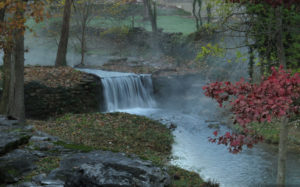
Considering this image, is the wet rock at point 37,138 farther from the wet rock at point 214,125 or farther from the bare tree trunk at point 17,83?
the wet rock at point 214,125

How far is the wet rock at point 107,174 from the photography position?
14.7 feet

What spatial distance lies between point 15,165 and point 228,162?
20.9ft

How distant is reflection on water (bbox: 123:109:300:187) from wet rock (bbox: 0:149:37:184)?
13.3 feet

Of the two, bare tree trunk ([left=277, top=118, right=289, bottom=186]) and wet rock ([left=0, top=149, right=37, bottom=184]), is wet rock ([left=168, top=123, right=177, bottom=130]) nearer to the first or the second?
bare tree trunk ([left=277, top=118, right=289, bottom=186])

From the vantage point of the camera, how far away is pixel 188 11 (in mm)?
37625

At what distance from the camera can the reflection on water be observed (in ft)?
27.3

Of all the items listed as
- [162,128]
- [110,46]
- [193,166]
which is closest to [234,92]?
[193,166]

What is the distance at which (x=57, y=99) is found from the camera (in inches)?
549

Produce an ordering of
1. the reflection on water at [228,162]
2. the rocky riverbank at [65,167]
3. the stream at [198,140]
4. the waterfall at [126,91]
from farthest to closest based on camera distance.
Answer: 1. the waterfall at [126,91]
2. the stream at [198,140]
3. the reflection on water at [228,162]
4. the rocky riverbank at [65,167]

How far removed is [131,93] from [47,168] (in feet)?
40.9

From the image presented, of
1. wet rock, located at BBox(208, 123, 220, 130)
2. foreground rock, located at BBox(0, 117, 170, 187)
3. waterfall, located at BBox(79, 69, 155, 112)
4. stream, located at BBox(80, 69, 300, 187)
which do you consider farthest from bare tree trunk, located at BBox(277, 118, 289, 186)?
waterfall, located at BBox(79, 69, 155, 112)

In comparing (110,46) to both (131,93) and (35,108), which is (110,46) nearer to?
(131,93)

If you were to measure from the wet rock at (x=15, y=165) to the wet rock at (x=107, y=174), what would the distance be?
57 cm

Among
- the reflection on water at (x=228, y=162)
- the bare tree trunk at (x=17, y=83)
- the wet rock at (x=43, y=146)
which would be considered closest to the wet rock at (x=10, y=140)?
the wet rock at (x=43, y=146)
